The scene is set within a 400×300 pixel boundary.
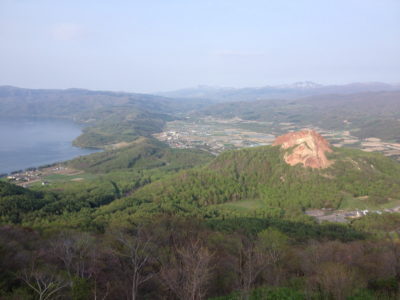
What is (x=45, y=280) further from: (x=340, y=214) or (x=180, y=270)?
(x=340, y=214)

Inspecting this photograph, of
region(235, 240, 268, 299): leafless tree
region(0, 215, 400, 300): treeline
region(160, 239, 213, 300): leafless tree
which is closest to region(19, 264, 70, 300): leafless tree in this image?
region(0, 215, 400, 300): treeline

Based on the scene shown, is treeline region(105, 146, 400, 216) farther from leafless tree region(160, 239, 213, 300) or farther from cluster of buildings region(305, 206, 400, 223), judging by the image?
leafless tree region(160, 239, 213, 300)

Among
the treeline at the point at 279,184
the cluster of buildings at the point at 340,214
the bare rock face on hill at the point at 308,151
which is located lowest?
the cluster of buildings at the point at 340,214

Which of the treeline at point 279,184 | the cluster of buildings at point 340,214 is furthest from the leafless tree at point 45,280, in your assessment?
the cluster of buildings at point 340,214

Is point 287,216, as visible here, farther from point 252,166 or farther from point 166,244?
point 166,244

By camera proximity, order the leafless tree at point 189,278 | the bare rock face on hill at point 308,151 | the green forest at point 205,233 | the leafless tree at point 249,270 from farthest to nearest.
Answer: the bare rock face on hill at point 308,151
the green forest at point 205,233
the leafless tree at point 249,270
the leafless tree at point 189,278

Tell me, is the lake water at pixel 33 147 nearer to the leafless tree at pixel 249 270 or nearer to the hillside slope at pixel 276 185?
the hillside slope at pixel 276 185
